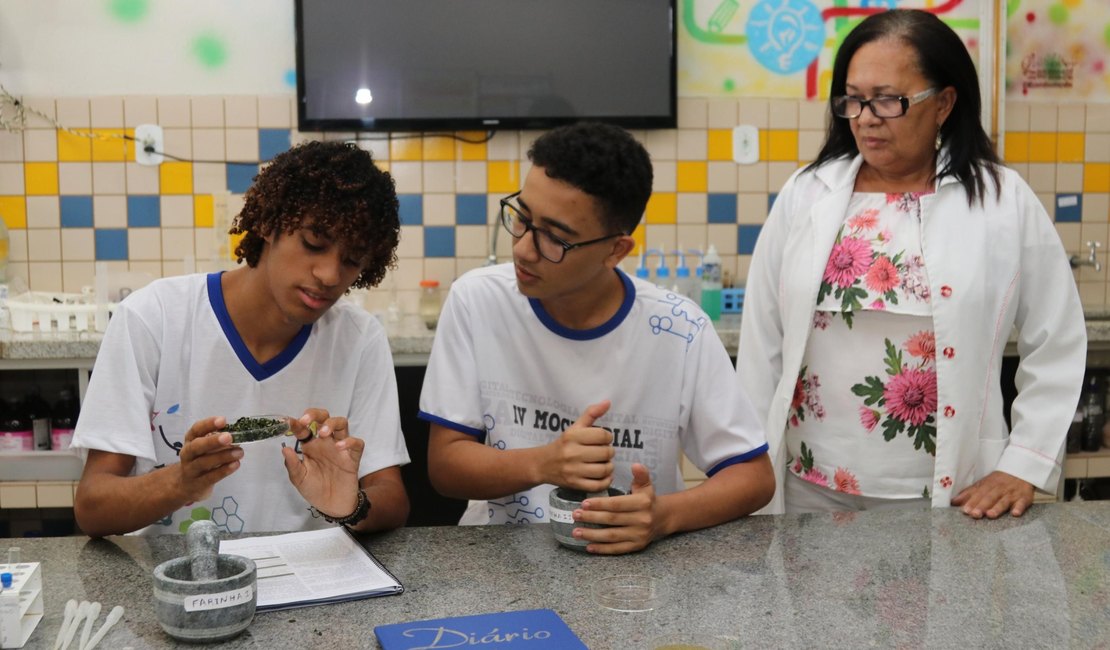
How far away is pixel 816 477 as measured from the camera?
6.68 feet

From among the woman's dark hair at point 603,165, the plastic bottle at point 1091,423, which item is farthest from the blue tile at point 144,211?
the plastic bottle at point 1091,423

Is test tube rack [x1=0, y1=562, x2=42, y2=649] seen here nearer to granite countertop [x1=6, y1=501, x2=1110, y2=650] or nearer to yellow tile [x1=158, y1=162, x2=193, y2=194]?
granite countertop [x1=6, y1=501, x2=1110, y2=650]

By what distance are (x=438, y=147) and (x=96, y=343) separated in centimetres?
127

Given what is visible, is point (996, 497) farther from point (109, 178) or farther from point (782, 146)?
point (109, 178)

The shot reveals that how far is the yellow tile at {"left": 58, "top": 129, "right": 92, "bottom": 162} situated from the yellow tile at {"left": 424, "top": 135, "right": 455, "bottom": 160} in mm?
1091

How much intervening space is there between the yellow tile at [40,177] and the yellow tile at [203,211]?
0.45 metres

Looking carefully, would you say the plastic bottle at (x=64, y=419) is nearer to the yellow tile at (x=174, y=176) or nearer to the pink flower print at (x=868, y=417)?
the yellow tile at (x=174, y=176)

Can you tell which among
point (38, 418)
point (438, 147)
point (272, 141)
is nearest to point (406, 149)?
point (438, 147)

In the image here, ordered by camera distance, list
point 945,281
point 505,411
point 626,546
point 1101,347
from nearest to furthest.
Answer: point 626,546, point 505,411, point 945,281, point 1101,347

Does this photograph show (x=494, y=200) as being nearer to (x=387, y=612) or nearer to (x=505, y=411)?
(x=505, y=411)

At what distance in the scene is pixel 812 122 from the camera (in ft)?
12.3

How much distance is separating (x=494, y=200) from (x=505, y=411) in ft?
6.40

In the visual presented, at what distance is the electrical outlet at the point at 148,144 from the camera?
11.5 feet

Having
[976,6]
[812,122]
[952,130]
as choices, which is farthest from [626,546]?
[976,6]
